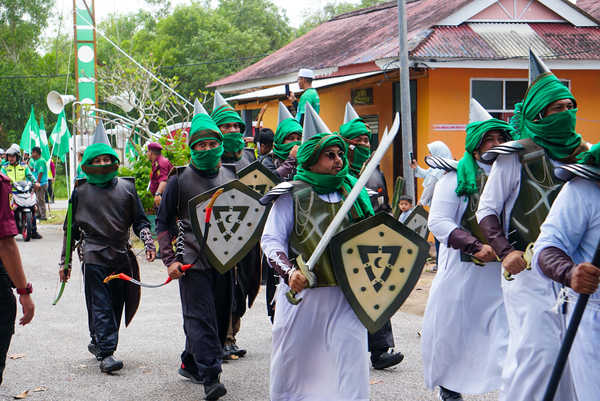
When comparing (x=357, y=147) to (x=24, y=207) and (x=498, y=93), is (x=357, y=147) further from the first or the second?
(x=24, y=207)

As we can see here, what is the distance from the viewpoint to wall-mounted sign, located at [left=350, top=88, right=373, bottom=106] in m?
18.6

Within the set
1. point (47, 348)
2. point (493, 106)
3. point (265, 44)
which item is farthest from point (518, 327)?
point (265, 44)

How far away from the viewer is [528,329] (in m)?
4.38

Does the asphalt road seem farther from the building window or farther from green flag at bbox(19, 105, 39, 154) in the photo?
green flag at bbox(19, 105, 39, 154)

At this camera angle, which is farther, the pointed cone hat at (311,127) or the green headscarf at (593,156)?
the pointed cone hat at (311,127)

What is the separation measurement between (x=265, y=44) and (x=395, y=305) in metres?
48.8

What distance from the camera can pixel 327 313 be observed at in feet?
15.9

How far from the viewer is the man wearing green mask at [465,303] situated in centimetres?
562

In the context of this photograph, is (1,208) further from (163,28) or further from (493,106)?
(163,28)

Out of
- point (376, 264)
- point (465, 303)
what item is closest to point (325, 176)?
point (376, 264)

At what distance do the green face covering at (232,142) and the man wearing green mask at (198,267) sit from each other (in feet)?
3.36

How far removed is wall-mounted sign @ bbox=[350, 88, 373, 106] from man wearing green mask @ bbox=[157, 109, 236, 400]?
12133mm

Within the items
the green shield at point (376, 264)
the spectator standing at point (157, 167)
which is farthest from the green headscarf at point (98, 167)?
the spectator standing at point (157, 167)

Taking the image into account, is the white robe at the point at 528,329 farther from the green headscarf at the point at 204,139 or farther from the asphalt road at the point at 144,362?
the green headscarf at the point at 204,139
